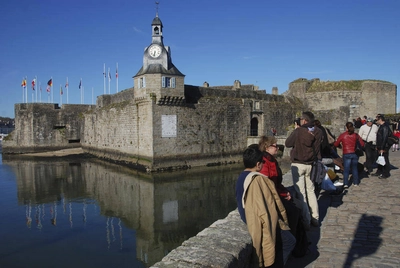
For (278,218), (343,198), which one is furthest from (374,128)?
(278,218)

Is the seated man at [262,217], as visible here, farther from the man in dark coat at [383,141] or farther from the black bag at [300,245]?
the man in dark coat at [383,141]

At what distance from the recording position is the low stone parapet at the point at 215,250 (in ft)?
9.21

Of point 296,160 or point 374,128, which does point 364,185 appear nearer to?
point 374,128


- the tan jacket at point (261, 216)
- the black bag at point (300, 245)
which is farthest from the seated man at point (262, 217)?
the black bag at point (300, 245)

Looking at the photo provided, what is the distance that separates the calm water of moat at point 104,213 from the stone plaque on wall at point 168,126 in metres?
2.55

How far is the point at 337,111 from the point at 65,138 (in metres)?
26.6

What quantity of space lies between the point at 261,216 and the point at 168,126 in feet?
61.3

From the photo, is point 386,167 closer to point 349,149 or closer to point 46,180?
point 349,149

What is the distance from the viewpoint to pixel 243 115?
26328mm

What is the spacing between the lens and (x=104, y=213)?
490 inches

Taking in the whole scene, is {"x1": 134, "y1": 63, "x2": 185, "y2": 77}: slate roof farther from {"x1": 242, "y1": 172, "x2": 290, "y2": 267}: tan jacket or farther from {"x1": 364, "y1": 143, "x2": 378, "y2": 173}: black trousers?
{"x1": 242, "y1": 172, "x2": 290, "y2": 267}: tan jacket

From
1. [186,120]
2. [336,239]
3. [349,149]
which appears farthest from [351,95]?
[336,239]

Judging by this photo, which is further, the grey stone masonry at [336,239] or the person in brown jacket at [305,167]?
the person in brown jacket at [305,167]

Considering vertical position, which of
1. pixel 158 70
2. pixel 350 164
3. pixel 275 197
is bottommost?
pixel 350 164
